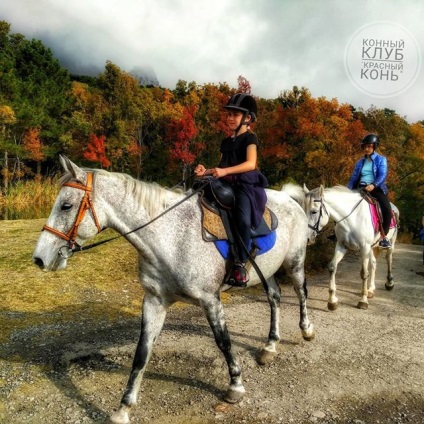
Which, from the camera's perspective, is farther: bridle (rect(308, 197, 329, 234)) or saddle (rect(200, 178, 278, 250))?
bridle (rect(308, 197, 329, 234))

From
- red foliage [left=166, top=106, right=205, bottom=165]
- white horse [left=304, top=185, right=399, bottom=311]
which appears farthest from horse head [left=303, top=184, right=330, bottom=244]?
red foliage [left=166, top=106, right=205, bottom=165]

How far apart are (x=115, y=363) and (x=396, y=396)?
3461 mm

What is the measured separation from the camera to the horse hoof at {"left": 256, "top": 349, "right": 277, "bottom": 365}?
15.4ft

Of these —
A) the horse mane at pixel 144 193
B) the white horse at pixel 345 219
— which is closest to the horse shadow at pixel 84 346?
the horse mane at pixel 144 193

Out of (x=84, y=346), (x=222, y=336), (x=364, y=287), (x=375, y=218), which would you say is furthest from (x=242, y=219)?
(x=375, y=218)

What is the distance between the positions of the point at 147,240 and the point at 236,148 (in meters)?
1.40

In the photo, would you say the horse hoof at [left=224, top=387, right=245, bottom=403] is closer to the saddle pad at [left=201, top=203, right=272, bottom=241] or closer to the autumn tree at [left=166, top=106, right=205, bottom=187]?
the saddle pad at [left=201, top=203, right=272, bottom=241]

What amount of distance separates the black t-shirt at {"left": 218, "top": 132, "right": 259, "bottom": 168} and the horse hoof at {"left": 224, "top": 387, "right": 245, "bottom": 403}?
248 cm

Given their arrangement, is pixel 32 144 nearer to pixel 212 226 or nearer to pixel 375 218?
pixel 375 218

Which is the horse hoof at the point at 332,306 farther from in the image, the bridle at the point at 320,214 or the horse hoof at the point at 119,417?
the horse hoof at the point at 119,417

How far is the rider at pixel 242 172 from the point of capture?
12.0ft

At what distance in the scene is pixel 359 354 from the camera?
505 centimetres

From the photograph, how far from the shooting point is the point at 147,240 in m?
3.40

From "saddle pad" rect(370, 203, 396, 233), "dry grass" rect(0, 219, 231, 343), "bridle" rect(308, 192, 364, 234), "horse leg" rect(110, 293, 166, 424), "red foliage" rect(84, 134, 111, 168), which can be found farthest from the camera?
"red foliage" rect(84, 134, 111, 168)
